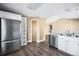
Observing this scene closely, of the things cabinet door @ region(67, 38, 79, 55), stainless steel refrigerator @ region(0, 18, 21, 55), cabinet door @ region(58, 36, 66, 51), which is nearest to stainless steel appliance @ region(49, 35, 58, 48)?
cabinet door @ region(58, 36, 66, 51)

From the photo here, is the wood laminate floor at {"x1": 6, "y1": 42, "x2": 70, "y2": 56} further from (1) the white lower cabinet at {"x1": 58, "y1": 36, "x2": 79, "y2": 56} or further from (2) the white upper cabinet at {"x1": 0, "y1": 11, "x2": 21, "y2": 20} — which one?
(2) the white upper cabinet at {"x1": 0, "y1": 11, "x2": 21, "y2": 20}

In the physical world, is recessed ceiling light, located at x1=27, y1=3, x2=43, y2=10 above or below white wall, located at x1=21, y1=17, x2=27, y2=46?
above

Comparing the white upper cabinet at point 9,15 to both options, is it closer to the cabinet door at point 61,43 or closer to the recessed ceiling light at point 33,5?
the recessed ceiling light at point 33,5

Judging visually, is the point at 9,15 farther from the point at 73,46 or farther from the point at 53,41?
the point at 73,46

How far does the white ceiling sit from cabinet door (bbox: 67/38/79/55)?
585 millimetres

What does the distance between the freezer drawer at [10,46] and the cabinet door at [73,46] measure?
117 centimetres

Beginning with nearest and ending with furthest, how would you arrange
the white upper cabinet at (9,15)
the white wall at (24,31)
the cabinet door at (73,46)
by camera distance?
the white upper cabinet at (9,15) → the cabinet door at (73,46) → the white wall at (24,31)

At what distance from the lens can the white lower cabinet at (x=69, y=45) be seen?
79.3 inches

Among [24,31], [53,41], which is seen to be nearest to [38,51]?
[53,41]

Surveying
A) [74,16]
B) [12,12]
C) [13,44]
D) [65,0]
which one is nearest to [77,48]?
[74,16]

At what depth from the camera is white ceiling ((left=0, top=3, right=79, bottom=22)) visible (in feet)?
6.32

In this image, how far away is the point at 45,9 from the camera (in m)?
2.01

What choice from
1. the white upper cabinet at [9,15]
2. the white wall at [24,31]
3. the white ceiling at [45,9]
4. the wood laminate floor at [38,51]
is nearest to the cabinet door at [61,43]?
the wood laminate floor at [38,51]

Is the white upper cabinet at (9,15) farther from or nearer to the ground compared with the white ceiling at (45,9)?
nearer to the ground
